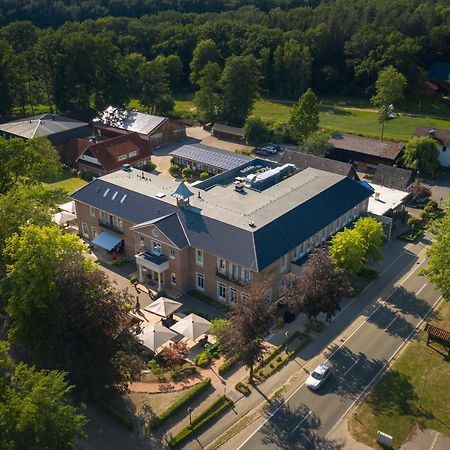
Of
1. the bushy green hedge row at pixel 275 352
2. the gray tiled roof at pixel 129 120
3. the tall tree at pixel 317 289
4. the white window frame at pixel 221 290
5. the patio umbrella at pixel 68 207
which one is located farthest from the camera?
the gray tiled roof at pixel 129 120

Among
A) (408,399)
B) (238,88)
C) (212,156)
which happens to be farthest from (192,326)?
(238,88)

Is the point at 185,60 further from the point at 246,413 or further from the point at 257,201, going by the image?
the point at 246,413

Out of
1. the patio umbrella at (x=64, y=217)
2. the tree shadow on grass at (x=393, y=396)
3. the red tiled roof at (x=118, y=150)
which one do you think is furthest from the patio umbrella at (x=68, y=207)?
the tree shadow on grass at (x=393, y=396)

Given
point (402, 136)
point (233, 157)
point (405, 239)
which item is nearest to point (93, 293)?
point (405, 239)

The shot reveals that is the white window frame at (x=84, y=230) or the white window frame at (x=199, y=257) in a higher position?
the white window frame at (x=199, y=257)

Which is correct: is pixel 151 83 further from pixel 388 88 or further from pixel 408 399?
pixel 408 399

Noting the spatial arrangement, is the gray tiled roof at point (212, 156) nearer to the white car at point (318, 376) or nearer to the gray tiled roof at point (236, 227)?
the gray tiled roof at point (236, 227)
